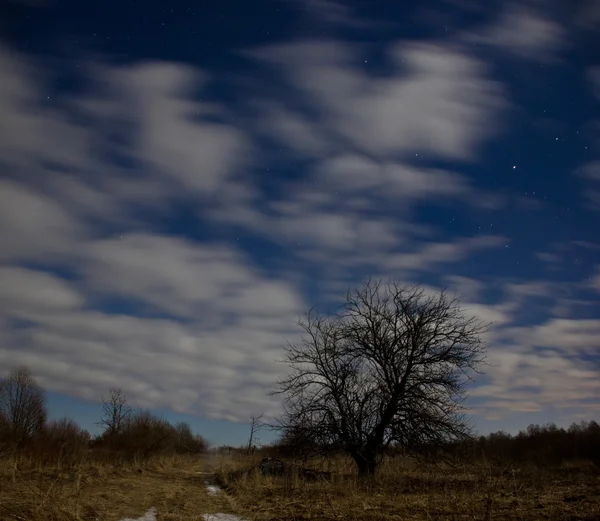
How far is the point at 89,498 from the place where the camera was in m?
11.4

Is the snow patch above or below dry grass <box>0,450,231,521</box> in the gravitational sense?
below

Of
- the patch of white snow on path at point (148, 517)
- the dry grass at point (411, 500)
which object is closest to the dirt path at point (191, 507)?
the patch of white snow on path at point (148, 517)

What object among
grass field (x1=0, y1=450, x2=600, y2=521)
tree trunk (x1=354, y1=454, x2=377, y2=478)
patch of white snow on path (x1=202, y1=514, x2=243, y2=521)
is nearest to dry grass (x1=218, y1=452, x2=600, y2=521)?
grass field (x1=0, y1=450, x2=600, y2=521)

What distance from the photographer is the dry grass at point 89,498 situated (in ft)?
29.3

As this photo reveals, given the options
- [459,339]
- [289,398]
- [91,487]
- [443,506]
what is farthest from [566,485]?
[91,487]

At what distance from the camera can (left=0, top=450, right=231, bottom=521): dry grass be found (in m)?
8.93

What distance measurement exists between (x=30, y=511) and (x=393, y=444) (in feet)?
41.8

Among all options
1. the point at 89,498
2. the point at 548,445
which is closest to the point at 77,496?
the point at 89,498

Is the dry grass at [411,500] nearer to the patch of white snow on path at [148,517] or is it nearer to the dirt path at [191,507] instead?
the dirt path at [191,507]

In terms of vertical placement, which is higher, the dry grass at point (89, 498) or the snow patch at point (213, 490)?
the dry grass at point (89, 498)

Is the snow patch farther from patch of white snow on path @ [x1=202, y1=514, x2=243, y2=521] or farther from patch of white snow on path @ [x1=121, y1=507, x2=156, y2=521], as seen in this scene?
patch of white snow on path @ [x1=202, y1=514, x2=243, y2=521]

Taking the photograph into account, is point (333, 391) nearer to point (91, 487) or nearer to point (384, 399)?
point (384, 399)

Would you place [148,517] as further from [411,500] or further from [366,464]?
[366,464]

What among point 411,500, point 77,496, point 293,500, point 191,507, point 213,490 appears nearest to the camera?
point 77,496
